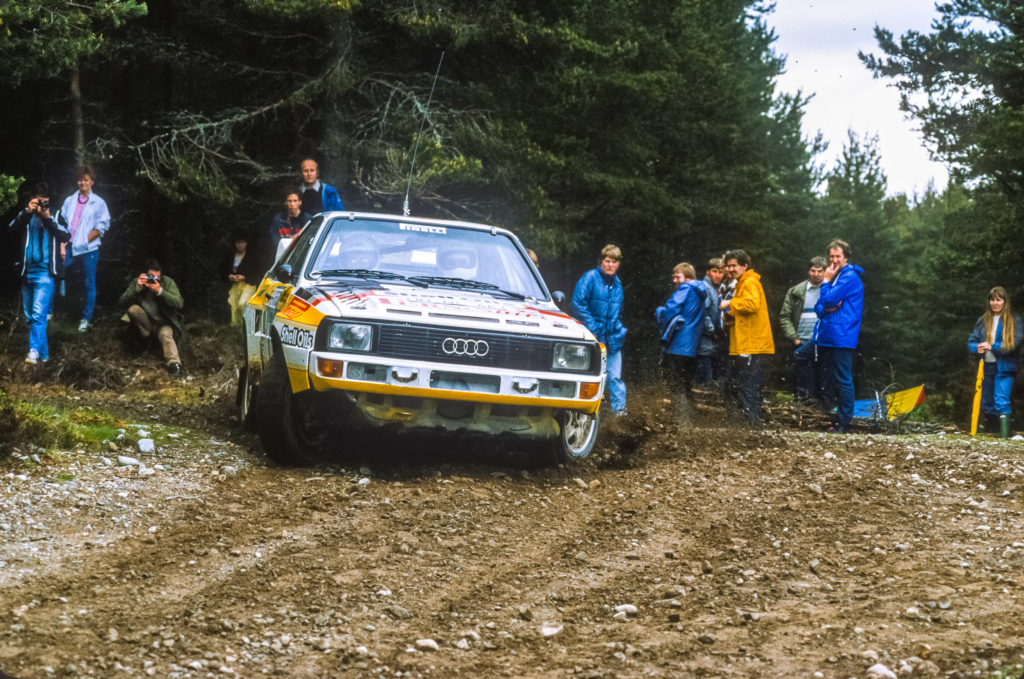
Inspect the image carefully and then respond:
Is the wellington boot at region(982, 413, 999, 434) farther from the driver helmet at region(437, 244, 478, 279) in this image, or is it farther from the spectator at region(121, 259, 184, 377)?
the spectator at region(121, 259, 184, 377)

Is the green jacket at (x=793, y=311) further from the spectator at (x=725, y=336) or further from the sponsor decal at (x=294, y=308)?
the sponsor decal at (x=294, y=308)

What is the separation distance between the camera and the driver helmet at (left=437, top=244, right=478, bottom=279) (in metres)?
9.47

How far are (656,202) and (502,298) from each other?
723 inches

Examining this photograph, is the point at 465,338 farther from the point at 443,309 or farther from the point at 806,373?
the point at 806,373

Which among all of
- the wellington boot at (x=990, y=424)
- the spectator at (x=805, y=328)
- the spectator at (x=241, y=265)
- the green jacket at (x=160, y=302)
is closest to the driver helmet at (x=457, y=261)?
the spectator at (x=805, y=328)

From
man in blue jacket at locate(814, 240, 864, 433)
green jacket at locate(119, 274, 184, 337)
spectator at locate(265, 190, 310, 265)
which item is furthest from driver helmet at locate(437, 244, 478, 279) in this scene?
green jacket at locate(119, 274, 184, 337)

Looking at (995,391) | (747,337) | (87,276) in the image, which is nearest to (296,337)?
(747,337)

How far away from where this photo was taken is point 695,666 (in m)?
4.95

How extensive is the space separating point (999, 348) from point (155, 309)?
9763 mm

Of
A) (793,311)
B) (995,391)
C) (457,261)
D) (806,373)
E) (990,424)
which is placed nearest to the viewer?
(457,261)

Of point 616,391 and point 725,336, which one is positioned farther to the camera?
point 725,336

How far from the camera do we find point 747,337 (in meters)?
12.2

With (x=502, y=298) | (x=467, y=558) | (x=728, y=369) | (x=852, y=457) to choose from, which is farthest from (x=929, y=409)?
(x=467, y=558)

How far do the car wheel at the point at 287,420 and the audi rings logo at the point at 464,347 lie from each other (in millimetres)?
997
